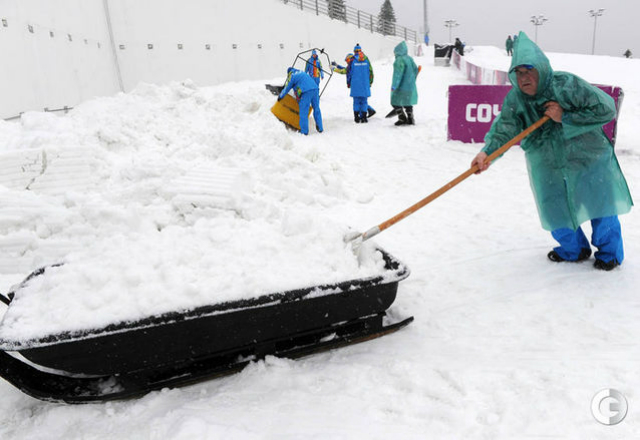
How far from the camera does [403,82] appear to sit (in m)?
8.66

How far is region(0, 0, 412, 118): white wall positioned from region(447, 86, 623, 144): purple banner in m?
7.01

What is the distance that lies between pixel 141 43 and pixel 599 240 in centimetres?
1362

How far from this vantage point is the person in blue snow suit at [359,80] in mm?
9094

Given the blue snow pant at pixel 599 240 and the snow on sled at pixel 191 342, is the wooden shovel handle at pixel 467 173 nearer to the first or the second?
the snow on sled at pixel 191 342

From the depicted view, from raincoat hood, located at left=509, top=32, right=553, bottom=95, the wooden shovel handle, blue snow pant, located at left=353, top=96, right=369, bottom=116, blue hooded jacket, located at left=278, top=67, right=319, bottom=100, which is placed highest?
raincoat hood, located at left=509, top=32, right=553, bottom=95

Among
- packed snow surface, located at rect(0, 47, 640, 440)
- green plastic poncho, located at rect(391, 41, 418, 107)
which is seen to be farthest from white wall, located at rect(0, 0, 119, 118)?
green plastic poncho, located at rect(391, 41, 418, 107)

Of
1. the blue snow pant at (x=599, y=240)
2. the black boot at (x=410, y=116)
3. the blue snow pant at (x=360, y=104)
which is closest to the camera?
the blue snow pant at (x=599, y=240)

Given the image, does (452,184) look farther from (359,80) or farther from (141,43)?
(141,43)

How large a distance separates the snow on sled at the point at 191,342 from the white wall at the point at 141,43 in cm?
624

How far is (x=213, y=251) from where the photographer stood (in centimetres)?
240

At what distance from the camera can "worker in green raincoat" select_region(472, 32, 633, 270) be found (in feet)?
8.93

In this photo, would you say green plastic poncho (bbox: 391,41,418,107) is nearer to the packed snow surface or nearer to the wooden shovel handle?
the packed snow surface
